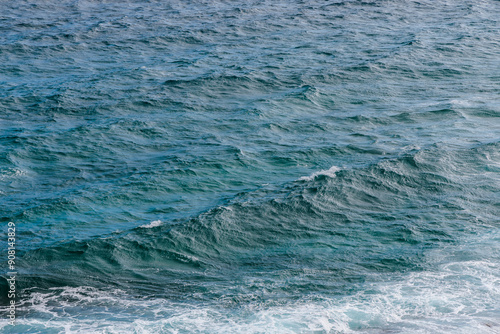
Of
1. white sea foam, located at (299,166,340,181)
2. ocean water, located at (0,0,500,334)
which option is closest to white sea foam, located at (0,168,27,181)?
ocean water, located at (0,0,500,334)

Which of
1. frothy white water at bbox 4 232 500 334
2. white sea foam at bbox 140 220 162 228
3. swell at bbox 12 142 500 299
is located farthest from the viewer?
white sea foam at bbox 140 220 162 228

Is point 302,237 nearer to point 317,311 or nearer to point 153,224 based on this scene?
point 317,311

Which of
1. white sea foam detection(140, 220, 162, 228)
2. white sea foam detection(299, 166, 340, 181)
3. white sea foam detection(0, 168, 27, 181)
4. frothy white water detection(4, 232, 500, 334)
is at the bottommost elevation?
frothy white water detection(4, 232, 500, 334)

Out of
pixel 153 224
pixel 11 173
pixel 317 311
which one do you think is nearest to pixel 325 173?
pixel 153 224

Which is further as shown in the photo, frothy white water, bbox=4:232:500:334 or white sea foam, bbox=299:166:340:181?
white sea foam, bbox=299:166:340:181

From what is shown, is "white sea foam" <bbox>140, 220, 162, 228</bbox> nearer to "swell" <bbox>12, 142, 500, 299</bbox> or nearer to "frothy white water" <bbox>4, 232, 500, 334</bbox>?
"swell" <bbox>12, 142, 500, 299</bbox>

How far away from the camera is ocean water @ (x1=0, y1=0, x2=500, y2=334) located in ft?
55.3

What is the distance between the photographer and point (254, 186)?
23297 millimetres

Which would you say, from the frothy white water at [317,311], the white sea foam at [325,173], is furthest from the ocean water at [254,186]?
the white sea foam at [325,173]

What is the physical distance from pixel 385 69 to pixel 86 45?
2231 cm

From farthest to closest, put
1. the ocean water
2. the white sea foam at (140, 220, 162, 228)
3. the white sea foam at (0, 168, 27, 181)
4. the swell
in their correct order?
the white sea foam at (0, 168, 27, 181)
the white sea foam at (140, 220, 162, 228)
the swell
the ocean water

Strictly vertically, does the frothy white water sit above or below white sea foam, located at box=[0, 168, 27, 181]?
below

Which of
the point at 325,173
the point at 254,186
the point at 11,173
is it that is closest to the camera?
the point at 254,186

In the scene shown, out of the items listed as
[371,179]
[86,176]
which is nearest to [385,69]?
[371,179]
